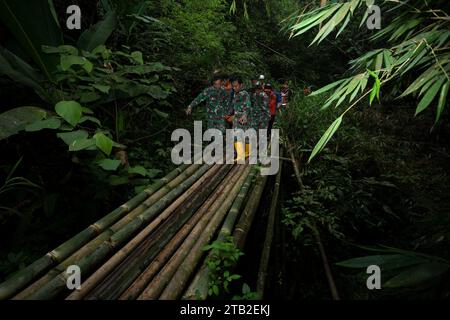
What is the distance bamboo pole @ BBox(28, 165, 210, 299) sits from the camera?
1311 millimetres

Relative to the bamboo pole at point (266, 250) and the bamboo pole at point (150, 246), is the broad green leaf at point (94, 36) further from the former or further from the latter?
the bamboo pole at point (266, 250)

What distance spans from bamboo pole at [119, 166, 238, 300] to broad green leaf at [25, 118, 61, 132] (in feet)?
3.46

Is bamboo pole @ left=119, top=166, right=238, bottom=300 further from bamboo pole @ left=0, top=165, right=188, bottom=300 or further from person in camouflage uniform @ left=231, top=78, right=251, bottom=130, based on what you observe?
person in camouflage uniform @ left=231, top=78, right=251, bottom=130

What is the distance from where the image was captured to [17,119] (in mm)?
1843

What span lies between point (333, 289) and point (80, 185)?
7.78 feet

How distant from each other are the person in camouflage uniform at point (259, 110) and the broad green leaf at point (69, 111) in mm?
3407

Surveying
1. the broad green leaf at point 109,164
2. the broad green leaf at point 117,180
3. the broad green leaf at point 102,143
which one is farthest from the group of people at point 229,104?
the broad green leaf at point 102,143

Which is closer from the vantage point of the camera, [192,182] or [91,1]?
[192,182]

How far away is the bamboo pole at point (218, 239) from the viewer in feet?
4.59

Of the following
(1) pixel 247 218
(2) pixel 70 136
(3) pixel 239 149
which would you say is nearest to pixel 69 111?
(2) pixel 70 136

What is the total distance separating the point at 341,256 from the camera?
3.61m

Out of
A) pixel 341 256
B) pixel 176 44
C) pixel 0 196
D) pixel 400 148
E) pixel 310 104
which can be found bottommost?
pixel 341 256

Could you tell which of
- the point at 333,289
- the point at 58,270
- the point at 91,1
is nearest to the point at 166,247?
the point at 58,270

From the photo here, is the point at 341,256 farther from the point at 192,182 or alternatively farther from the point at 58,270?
the point at 58,270
